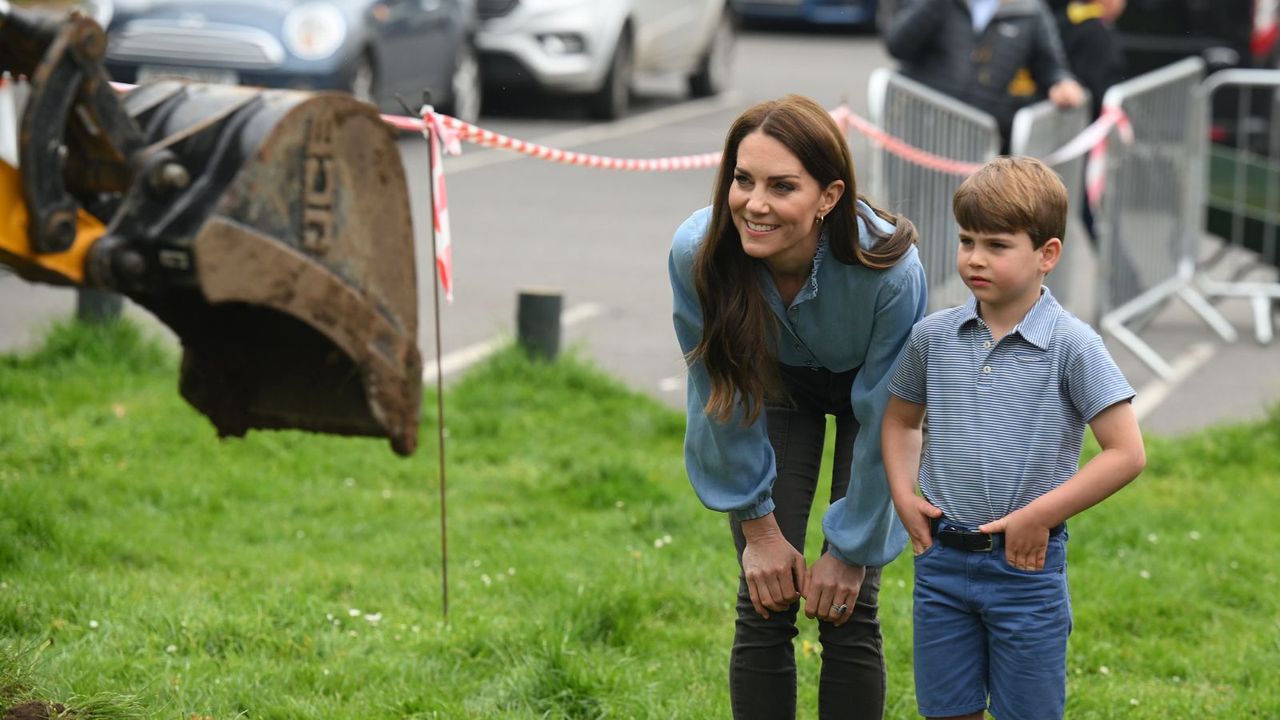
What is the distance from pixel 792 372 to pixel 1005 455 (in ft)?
1.77

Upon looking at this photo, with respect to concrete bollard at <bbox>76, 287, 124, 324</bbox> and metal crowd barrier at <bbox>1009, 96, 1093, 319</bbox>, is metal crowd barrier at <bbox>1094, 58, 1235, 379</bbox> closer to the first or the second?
metal crowd barrier at <bbox>1009, 96, 1093, 319</bbox>

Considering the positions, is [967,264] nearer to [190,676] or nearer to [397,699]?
[397,699]

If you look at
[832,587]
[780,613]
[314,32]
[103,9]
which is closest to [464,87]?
[314,32]

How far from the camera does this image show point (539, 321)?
26.5 feet

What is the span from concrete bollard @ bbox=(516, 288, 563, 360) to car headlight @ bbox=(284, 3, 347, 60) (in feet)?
22.7

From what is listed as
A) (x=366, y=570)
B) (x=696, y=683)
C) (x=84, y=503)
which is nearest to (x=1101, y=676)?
(x=696, y=683)

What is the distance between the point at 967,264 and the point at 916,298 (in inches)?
8.3

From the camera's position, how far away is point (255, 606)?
525 cm

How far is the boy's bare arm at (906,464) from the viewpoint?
364 centimetres

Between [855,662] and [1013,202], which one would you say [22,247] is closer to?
[1013,202]

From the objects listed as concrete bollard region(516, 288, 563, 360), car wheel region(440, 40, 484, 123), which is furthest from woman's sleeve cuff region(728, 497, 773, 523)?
car wheel region(440, 40, 484, 123)

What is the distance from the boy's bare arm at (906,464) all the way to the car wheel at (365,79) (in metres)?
11.4

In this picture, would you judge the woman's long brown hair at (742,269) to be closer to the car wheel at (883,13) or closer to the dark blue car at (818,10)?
the car wheel at (883,13)

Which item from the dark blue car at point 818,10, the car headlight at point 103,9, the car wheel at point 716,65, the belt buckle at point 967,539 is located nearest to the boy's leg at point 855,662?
the belt buckle at point 967,539
